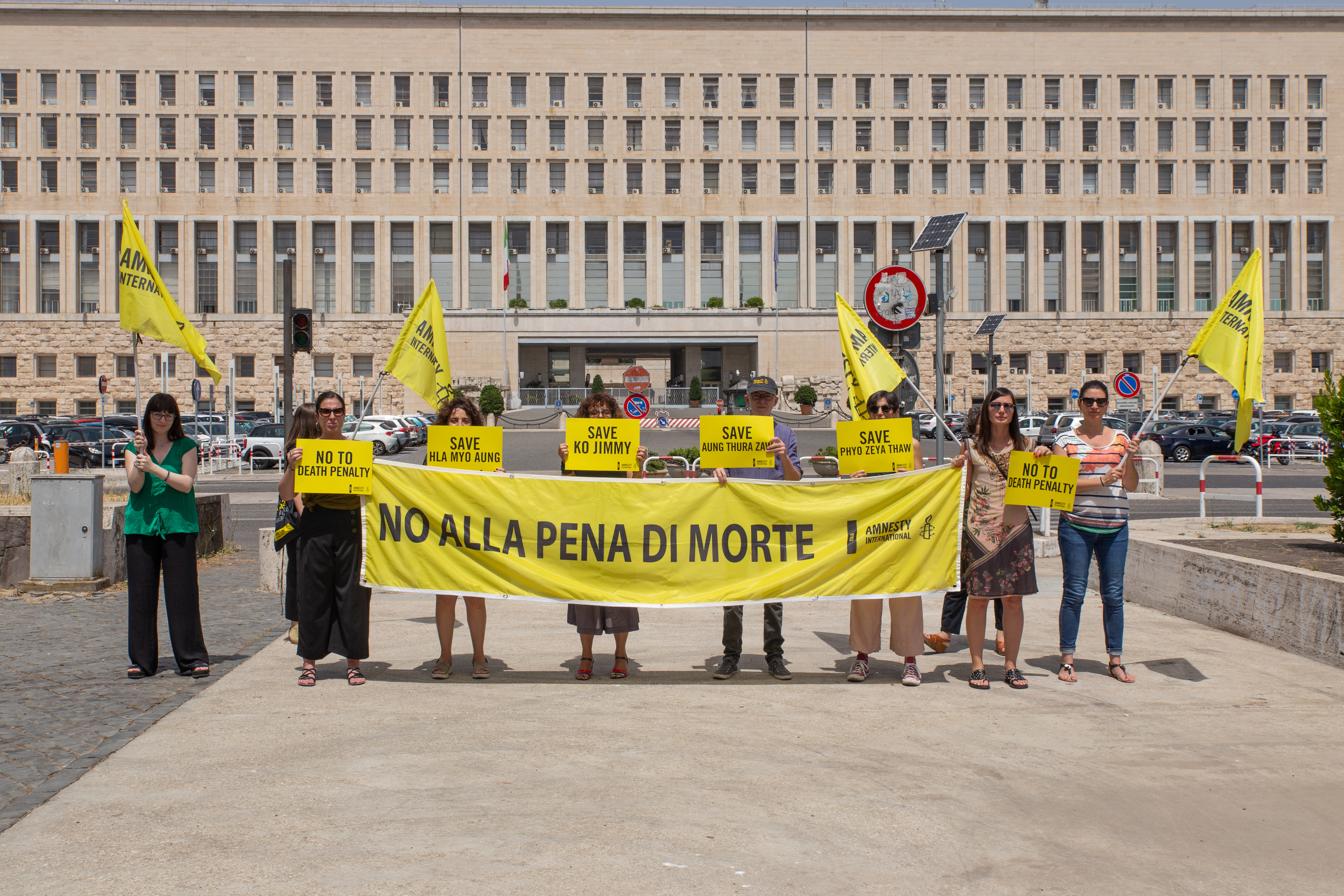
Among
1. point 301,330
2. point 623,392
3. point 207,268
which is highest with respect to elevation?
point 207,268

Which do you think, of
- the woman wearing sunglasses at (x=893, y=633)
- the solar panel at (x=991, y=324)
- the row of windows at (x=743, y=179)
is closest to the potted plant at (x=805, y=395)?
the solar panel at (x=991, y=324)

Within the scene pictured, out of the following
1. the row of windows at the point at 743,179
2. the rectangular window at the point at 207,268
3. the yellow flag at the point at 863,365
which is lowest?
the yellow flag at the point at 863,365

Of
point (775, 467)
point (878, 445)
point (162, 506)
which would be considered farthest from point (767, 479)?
point (162, 506)

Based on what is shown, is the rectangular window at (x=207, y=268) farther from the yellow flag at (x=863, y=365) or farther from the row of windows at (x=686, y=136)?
the yellow flag at (x=863, y=365)

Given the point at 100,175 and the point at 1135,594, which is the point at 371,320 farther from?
the point at 1135,594

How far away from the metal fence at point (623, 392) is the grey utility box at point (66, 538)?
56102mm

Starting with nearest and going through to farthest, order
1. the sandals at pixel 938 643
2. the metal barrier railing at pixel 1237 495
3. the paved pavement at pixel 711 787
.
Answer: the paved pavement at pixel 711 787
the sandals at pixel 938 643
the metal barrier railing at pixel 1237 495

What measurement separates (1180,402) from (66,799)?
77.6 metres

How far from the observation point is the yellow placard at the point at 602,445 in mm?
7676

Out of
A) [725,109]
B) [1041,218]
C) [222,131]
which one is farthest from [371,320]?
[1041,218]

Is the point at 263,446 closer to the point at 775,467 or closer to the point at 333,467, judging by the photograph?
the point at 333,467

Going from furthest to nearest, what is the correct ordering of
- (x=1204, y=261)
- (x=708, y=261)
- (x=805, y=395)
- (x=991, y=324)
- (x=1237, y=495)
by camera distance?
(x=1204, y=261)
(x=708, y=261)
(x=805, y=395)
(x=991, y=324)
(x=1237, y=495)

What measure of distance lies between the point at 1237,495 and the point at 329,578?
2304 cm

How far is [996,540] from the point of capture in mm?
7363
